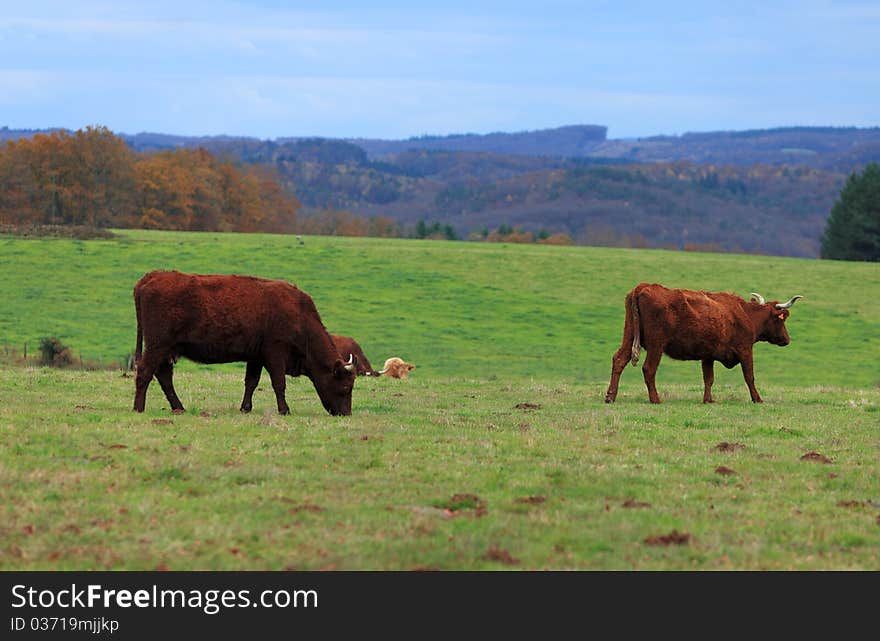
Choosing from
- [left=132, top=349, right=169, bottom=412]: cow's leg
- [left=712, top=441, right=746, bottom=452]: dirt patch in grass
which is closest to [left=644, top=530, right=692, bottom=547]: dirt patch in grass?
[left=712, top=441, right=746, bottom=452]: dirt patch in grass

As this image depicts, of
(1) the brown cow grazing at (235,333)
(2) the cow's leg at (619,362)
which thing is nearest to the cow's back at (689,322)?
(2) the cow's leg at (619,362)

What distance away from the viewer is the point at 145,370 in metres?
16.0

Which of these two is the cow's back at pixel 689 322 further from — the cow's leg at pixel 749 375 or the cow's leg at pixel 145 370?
the cow's leg at pixel 145 370

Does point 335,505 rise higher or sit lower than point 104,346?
higher

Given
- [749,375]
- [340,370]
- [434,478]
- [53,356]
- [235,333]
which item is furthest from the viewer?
[53,356]

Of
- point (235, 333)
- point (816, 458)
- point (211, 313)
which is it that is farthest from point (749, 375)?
point (211, 313)

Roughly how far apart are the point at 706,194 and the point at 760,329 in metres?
182

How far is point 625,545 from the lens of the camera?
8.83 metres

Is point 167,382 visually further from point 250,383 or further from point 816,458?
point 816,458

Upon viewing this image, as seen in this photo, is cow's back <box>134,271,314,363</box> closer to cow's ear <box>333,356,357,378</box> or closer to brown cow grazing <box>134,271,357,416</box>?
brown cow grazing <box>134,271,357,416</box>

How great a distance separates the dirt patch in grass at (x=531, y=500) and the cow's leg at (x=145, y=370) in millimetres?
7419

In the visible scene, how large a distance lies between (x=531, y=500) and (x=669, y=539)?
169cm
